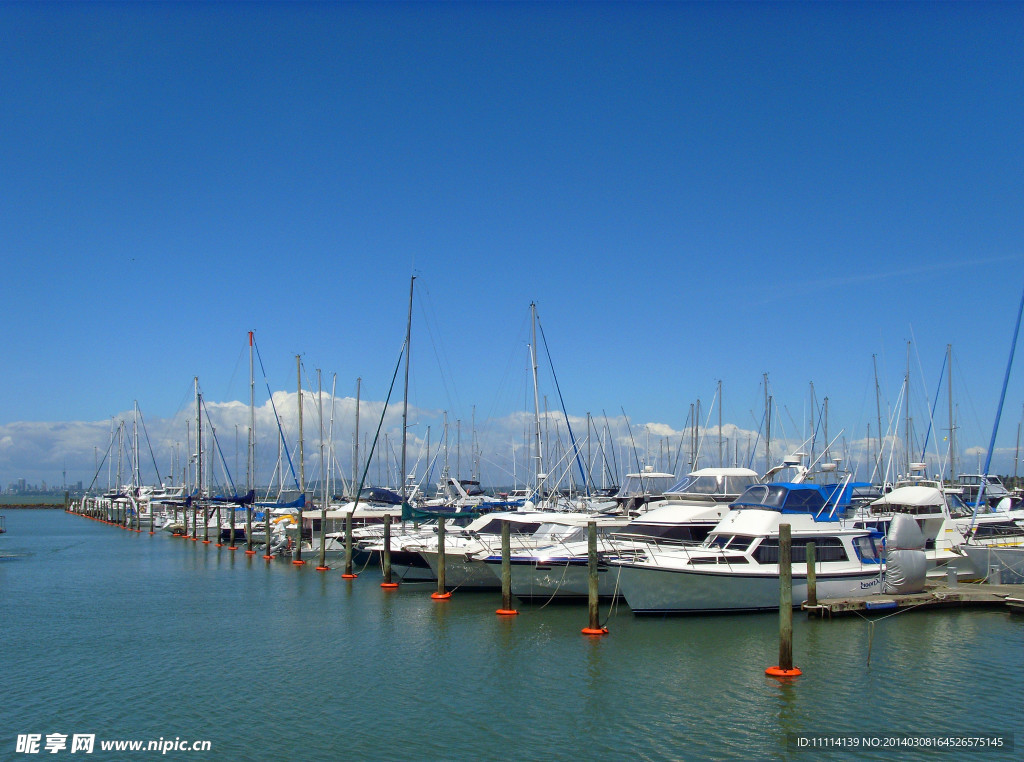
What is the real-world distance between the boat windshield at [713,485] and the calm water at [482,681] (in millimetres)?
8289

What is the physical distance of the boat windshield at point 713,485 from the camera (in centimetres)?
3359

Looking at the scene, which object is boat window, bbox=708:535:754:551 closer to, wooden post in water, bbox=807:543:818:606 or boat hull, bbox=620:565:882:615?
boat hull, bbox=620:565:882:615

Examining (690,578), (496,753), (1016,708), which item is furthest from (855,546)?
(496,753)

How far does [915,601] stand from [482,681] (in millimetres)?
15514

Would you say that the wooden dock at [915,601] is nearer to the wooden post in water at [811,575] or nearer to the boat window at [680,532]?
the wooden post in water at [811,575]

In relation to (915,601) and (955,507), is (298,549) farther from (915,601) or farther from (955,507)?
(955,507)

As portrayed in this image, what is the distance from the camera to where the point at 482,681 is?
19.6 meters

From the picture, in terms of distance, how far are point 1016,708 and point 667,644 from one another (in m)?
8.56

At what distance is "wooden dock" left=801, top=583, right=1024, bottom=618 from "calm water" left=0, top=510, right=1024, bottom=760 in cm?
44

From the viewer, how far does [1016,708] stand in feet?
55.8

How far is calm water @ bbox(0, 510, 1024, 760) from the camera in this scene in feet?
51.6

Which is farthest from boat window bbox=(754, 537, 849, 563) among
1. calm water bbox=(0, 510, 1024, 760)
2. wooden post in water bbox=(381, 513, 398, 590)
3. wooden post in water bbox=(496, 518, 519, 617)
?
wooden post in water bbox=(381, 513, 398, 590)

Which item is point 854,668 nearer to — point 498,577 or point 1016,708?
point 1016,708

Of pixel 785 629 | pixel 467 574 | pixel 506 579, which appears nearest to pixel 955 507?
pixel 467 574
